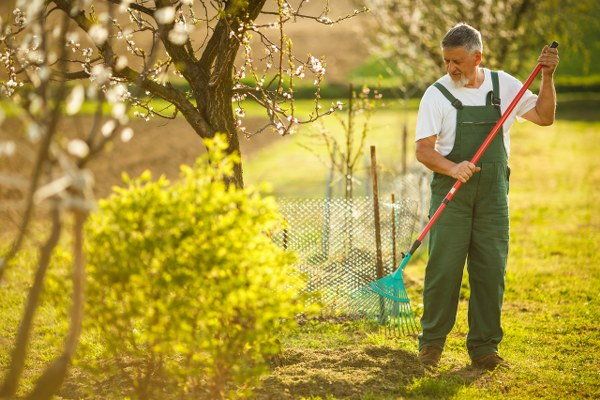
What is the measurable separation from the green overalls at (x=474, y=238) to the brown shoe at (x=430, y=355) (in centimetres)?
4

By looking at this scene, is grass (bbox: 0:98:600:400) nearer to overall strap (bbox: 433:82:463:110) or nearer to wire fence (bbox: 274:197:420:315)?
wire fence (bbox: 274:197:420:315)

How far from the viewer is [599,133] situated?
22922mm

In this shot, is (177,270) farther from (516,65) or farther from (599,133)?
(599,133)

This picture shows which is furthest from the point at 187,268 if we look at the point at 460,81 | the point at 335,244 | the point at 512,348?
the point at 335,244

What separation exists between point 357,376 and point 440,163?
1496 mm

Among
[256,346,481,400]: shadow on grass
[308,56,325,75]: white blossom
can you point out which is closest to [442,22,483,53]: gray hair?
[308,56,325,75]: white blossom

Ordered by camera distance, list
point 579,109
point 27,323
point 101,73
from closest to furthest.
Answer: point 27,323
point 101,73
point 579,109

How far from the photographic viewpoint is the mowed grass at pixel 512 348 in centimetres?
518

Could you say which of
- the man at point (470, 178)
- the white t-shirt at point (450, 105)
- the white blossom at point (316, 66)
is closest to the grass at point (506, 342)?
the man at point (470, 178)

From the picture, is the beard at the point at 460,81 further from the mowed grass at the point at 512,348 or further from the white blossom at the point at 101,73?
the white blossom at the point at 101,73

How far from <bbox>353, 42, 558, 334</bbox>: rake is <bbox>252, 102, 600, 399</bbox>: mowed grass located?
0.50 ft

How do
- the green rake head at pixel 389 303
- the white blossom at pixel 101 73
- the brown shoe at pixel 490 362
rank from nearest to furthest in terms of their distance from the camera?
the white blossom at pixel 101 73
the brown shoe at pixel 490 362
the green rake head at pixel 389 303

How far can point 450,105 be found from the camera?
5410 millimetres

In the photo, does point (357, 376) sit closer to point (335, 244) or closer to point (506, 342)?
point (506, 342)
